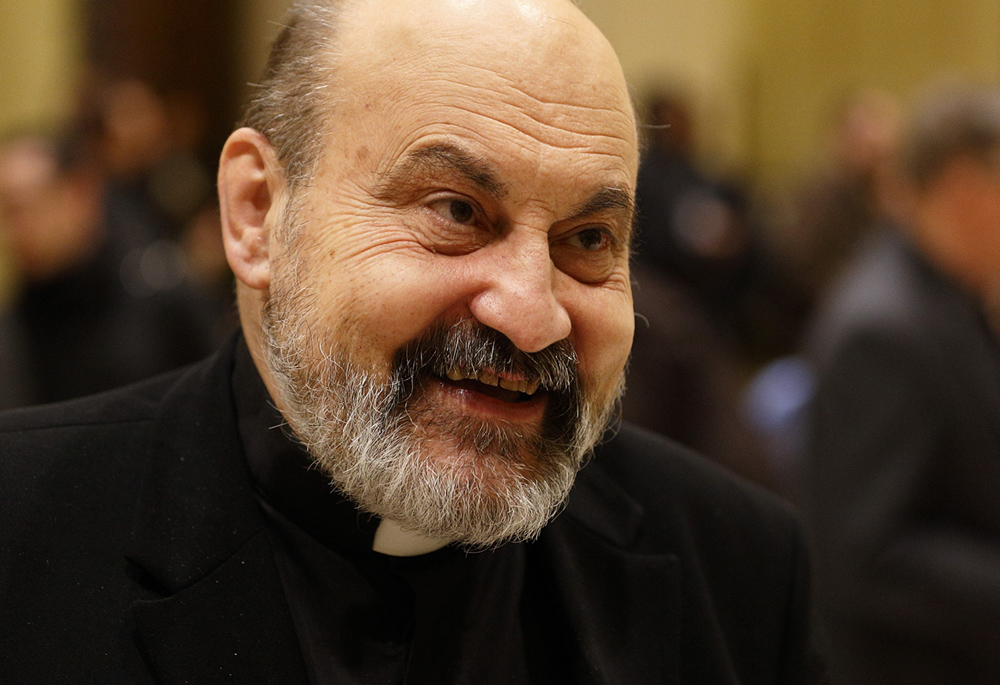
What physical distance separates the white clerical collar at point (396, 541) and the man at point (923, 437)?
1.94 metres

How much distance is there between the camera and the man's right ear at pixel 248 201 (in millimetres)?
1788

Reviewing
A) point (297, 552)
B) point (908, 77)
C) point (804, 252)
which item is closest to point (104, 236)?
point (297, 552)

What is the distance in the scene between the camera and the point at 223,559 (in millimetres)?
1651

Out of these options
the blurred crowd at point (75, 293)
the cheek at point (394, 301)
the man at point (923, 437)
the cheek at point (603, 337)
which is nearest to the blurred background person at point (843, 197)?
the man at point (923, 437)

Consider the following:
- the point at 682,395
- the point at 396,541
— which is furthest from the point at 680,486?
the point at 682,395

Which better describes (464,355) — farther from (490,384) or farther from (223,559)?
(223,559)

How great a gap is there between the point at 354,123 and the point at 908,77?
7960 mm

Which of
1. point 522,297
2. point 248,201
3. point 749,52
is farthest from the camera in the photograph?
point 749,52

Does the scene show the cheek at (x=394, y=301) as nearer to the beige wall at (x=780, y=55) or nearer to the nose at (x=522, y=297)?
the nose at (x=522, y=297)

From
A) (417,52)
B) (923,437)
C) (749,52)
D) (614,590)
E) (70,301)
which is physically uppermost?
(417,52)

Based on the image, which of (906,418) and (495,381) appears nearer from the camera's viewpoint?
(495,381)

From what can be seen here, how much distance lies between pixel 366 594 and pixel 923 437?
82.3 inches

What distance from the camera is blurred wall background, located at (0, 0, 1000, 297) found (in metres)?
8.35

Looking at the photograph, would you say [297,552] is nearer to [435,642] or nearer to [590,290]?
[435,642]
